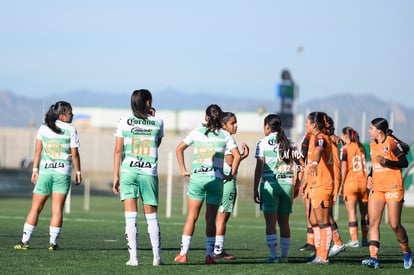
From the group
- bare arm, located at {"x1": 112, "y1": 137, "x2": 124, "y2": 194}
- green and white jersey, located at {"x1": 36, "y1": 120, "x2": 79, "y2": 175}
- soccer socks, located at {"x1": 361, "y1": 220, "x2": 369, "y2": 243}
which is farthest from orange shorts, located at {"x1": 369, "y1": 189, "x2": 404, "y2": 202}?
soccer socks, located at {"x1": 361, "y1": 220, "x2": 369, "y2": 243}

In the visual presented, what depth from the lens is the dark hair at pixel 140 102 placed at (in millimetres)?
12047

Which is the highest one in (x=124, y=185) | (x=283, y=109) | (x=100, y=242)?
(x=283, y=109)

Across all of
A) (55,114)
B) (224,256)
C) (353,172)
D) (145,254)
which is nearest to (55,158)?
(55,114)

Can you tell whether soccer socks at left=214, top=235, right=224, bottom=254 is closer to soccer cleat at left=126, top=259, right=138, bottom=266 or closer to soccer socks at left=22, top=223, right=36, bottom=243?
soccer cleat at left=126, top=259, right=138, bottom=266

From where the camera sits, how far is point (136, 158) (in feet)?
39.7

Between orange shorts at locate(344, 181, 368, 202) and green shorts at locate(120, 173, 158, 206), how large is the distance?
244 inches

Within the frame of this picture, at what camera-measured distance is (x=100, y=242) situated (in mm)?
16234

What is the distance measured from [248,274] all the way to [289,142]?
→ 2.45 metres

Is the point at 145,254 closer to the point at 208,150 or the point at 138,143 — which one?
the point at 208,150

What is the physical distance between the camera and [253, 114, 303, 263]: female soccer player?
1316cm

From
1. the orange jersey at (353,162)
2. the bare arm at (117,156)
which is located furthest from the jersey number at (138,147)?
the orange jersey at (353,162)

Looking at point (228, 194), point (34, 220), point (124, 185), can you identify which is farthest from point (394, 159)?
point (34, 220)

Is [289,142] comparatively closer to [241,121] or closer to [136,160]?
[136,160]

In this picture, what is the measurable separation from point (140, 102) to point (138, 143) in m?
0.51
